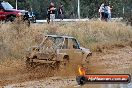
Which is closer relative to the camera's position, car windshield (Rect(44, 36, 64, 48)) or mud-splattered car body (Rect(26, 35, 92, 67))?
mud-splattered car body (Rect(26, 35, 92, 67))

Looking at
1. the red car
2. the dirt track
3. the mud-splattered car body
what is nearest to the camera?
the dirt track

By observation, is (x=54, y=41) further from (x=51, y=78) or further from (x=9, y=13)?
(x=9, y=13)

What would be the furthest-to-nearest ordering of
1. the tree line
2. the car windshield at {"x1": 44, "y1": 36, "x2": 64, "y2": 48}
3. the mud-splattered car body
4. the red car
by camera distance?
1. the tree line
2. the red car
3. the car windshield at {"x1": 44, "y1": 36, "x2": 64, "y2": 48}
4. the mud-splattered car body

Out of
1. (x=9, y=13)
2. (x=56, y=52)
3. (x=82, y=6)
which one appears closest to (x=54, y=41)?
(x=56, y=52)

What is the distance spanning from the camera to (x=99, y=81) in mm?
2934

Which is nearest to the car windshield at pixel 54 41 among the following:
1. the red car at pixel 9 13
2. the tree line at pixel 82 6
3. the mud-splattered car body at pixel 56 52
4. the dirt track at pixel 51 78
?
the mud-splattered car body at pixel 56 52

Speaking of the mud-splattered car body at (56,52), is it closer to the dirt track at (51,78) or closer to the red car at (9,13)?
Result: the dirt track at (51,78)

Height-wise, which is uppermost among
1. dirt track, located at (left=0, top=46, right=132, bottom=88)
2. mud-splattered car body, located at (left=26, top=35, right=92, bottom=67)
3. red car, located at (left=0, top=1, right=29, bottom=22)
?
red car, located at (left=0, top=1, right=29, bottom=22)

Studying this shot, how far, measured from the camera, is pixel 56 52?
45.3 ft

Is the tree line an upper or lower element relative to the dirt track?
upper

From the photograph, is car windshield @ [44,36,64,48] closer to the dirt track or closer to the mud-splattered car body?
the mud-splattered car body

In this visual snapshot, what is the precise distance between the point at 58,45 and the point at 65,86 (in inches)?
121

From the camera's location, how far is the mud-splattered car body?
13.7 m

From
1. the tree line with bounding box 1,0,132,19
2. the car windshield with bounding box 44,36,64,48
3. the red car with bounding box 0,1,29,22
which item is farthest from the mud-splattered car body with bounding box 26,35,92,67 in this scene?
the tree line with bounding box 1,0,132,19
